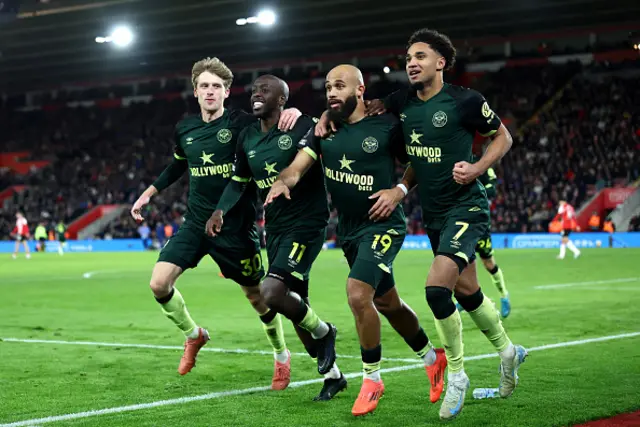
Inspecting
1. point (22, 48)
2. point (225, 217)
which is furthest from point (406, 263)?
point (22, 48)

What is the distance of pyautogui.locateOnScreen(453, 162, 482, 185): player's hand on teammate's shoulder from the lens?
6359mm

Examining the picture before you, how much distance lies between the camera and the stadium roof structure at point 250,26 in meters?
37.2

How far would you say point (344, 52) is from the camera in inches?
1940

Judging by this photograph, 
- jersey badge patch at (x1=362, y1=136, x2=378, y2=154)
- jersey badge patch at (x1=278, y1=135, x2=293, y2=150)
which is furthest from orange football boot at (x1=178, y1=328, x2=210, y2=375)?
jersey badge patch at (x1=362, y1=136, x2=378, y2=154)

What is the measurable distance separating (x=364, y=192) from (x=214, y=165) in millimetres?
1818

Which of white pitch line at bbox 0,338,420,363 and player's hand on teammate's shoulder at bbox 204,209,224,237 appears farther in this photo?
white pitch line at bbox 0,338,420,363

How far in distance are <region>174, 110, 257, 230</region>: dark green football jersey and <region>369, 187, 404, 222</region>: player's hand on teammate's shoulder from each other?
168 centimetres

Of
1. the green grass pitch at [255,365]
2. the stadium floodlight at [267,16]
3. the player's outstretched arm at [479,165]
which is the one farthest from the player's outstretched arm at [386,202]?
the stadium floodlight at [267,16]

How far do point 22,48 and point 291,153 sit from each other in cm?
4377

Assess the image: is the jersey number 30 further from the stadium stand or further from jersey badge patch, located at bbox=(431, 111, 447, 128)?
the stadium stand

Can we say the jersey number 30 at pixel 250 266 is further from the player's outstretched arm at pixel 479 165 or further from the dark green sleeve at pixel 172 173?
the player's outstretched arm at pixel 479 165

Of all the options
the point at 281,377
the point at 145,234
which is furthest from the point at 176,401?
the point at 145,234

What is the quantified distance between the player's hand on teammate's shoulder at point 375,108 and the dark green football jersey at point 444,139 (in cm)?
19

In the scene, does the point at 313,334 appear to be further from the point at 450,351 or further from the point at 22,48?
the point at 22,48
